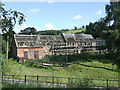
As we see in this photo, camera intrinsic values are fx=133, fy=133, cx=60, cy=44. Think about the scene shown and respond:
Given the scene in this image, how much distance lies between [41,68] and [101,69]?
981 cm

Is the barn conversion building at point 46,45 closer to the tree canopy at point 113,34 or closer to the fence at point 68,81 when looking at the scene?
the tree canopy at point 113,34

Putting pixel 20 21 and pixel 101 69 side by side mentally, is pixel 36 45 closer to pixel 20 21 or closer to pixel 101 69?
pixel 101 69

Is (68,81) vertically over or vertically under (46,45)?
under

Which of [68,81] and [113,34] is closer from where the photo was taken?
[68,81]

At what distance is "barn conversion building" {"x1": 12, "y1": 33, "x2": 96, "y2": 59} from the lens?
32031mm

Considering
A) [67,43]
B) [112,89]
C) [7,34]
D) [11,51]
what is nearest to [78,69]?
[112,89]

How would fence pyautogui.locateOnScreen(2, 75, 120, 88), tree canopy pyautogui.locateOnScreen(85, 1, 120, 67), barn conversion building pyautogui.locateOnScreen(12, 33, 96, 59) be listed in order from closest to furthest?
fence pyautogui.locateOnScreen(2, 75, 120, 88), tree canopy pyautogui.locateOnScreen(85, 1, 120, 67), barn conversion building pyautogui.locateOnScreen(12, 33, 96, 59)

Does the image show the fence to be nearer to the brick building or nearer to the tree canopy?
the tree canopy

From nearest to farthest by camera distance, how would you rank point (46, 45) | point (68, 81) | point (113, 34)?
1. point (68, 81)
2. point (113, 34)
3. point (46, 45)

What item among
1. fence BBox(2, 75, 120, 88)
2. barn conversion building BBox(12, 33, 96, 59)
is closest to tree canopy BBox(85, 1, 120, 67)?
fence BBox(2, 75, 120, 88)

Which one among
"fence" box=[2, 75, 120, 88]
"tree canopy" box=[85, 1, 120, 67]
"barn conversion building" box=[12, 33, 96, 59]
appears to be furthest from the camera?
"barn conversion building" box=[12, 33, 96, 59]

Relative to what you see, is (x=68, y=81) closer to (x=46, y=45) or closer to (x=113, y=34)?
(x=113, y=34)

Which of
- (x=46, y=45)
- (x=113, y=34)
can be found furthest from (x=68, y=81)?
(x=46, y=45)

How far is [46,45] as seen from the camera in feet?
111
